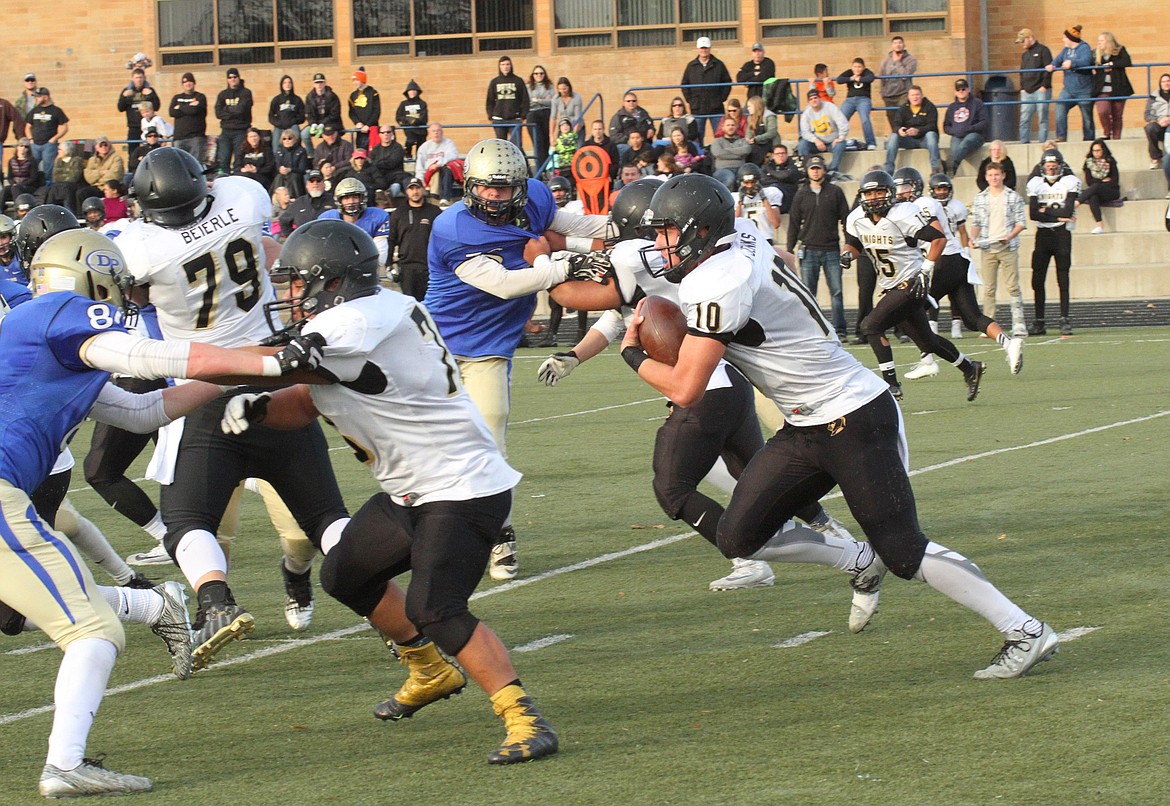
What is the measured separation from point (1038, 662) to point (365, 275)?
2494mm

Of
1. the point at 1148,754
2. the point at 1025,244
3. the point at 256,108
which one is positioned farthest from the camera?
the point at 256,108

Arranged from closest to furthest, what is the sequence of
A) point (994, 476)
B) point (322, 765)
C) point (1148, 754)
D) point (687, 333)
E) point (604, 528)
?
1. point (1148, 754)
2. point (322, 765)
3. point (687, 333)
4. point (604, 528)
5. point (994, 476)

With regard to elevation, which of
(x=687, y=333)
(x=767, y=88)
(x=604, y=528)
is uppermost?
(x=767, y=88)

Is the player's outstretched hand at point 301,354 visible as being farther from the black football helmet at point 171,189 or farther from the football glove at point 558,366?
the football glove at point 558,366

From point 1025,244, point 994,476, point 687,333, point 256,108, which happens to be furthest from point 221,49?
point 687,333

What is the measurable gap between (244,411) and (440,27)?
941 inches

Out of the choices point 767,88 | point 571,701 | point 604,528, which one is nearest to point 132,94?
point 767,88

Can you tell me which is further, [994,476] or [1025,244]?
[1025,244]

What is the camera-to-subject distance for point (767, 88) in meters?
21.8

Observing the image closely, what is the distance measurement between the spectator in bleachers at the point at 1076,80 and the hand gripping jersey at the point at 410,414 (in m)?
18.9

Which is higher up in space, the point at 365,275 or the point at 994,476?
the point at 365,275

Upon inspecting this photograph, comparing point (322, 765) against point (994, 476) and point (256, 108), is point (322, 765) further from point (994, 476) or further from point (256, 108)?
point (256, 108)

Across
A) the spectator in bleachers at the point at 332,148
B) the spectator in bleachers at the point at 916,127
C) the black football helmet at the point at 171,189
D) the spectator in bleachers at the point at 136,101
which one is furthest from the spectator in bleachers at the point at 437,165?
the black football helmet at the point at 171,189

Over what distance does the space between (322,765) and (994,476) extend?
5.57 metres
